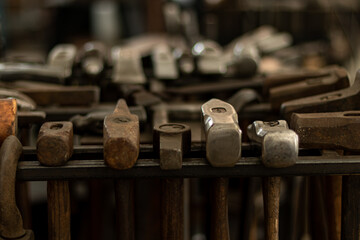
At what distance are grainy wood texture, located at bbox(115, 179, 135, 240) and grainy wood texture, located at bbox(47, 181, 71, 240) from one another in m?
0.11

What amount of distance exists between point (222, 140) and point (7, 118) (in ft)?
1.49

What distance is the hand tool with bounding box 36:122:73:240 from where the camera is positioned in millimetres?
938

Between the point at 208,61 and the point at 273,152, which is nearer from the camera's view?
the point at 273,152

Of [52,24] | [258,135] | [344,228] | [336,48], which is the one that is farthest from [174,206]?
[52,24]

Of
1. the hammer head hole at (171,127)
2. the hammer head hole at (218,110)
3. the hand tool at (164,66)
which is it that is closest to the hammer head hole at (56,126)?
the hammer head hole at (171,127)

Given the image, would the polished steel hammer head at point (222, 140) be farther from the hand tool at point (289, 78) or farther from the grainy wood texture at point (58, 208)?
the hand tool at point (289, 78)

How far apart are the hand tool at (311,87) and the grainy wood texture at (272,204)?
40 centimetres

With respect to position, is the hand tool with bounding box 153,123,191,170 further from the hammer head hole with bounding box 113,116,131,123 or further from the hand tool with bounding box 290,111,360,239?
the hand tool with bounding box 290,111,360,239

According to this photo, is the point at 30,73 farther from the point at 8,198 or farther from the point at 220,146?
the point at 220,146

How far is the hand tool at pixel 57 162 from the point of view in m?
0.94

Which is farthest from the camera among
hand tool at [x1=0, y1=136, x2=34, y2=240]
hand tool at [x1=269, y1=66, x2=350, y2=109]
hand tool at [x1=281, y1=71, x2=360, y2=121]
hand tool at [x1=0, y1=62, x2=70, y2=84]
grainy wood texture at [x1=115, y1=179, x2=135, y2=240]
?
hand tool at [x1=0, y1=62, x2=70, y2=84]

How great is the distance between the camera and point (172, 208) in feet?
3.33

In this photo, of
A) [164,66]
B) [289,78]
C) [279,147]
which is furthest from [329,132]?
[164,66]

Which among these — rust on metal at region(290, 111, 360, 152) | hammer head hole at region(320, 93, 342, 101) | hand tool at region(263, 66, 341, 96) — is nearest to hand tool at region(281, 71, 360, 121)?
hammer head hole at region(320, 93, 342, 101)
